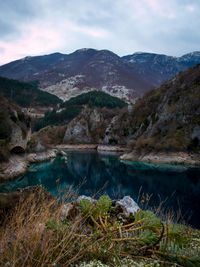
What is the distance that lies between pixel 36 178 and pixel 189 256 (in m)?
26.3

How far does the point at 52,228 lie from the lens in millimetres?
1801

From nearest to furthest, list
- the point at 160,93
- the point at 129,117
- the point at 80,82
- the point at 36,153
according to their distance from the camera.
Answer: the point at 36,153 < the point at 160,93 < the point at 129,117 < the point at 80,82

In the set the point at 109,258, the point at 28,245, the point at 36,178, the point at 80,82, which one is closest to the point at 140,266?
the point at 109,258

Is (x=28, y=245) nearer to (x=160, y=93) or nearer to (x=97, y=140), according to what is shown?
(x=160, y=93)

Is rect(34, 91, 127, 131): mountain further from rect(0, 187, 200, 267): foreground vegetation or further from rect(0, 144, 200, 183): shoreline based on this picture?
rect(0, 187, 200, 267): foreground vegetation

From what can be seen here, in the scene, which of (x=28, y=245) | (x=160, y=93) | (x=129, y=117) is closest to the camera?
(x=28, y=245)

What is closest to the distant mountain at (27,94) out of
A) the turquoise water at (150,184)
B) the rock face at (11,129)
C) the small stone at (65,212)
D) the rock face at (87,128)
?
the rock face at (87,128)

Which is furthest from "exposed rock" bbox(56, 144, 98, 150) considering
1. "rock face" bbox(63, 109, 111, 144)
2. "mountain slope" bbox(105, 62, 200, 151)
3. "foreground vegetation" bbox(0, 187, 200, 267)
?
"foreground vegetation" bbox(0, 187, 200, 267)

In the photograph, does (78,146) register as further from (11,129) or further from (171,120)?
(11,129)

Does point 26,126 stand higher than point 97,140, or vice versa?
point 26,126

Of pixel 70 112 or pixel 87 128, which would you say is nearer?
pixel 87 128

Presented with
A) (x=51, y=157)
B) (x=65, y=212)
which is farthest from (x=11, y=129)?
(x=65, y=212)

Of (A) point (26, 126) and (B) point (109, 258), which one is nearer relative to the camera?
(B) point (109, 258)

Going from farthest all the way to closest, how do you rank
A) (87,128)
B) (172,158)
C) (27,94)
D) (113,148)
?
(27,94)
(87,128)
(113,148)
(172,158)
